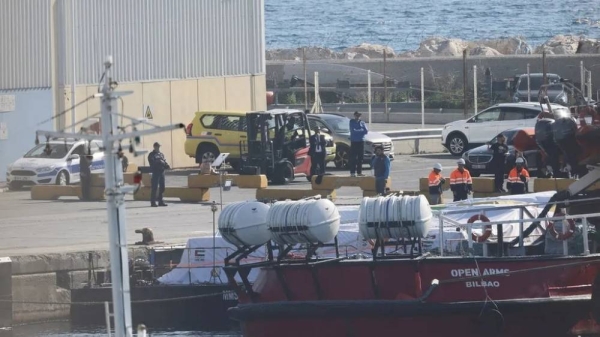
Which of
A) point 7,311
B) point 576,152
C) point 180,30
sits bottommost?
point 7,311

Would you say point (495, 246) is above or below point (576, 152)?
below

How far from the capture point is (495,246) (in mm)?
18469

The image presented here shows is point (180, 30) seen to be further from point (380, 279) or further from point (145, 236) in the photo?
point (380, 279)

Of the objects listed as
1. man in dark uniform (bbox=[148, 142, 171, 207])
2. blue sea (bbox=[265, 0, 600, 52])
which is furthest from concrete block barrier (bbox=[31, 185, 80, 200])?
blue sea (bbox=[265, 0, 600, 52])

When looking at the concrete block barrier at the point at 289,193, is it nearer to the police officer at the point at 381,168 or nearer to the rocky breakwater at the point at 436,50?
the police officer at the point at 381,168

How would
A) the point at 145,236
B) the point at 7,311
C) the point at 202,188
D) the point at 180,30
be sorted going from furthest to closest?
the point at 180,30 → the point at 202,188 → the point at 145,236 → the point at 7,311

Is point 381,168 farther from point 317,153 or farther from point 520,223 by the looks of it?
point 520,223

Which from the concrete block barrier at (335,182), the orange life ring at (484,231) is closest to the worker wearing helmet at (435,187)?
the concrete block barrier at (335,182)

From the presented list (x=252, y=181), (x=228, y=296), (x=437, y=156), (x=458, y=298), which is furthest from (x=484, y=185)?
(x=437, y=156)

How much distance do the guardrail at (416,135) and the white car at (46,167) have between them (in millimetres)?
9878

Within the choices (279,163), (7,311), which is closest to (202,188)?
(279,163)

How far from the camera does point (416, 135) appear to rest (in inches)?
1604

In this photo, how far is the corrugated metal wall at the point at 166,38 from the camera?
1463 inches

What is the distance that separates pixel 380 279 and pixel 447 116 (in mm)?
31187
